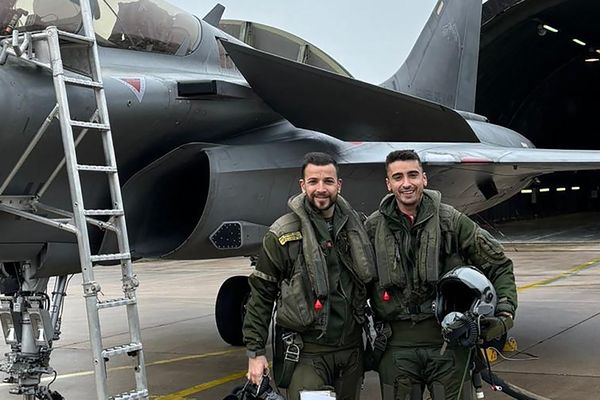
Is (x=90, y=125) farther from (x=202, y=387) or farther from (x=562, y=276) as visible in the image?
(x=562, y=276)

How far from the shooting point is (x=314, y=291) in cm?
363

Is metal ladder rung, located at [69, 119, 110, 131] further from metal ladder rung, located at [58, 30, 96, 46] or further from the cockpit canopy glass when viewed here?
the cockpit canopy glass

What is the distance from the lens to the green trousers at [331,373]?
144 inches

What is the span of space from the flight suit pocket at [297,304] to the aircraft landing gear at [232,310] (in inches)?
189

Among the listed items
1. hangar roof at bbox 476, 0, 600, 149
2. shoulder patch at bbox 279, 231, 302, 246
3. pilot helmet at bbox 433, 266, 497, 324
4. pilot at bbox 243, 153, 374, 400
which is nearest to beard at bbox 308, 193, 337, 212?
pilot at bbox 243, 153, 374, 400

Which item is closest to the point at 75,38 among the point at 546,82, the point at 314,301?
the point at 314,301

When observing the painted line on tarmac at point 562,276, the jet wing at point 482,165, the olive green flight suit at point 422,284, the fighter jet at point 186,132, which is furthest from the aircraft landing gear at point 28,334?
the painted line on tarmac at point 562,276

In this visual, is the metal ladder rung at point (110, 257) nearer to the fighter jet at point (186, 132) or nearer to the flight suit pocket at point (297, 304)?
the fighter jet at point (186, 132)

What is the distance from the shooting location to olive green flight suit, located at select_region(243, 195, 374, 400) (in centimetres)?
365

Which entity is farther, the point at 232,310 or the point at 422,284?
the point at 232,310

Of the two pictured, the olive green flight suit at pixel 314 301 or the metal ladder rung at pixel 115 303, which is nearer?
the olive green flight suit at pixel 314 301

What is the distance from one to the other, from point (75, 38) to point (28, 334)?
196cm

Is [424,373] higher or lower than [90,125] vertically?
lower

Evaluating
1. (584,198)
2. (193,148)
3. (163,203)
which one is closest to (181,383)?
(163,203)
